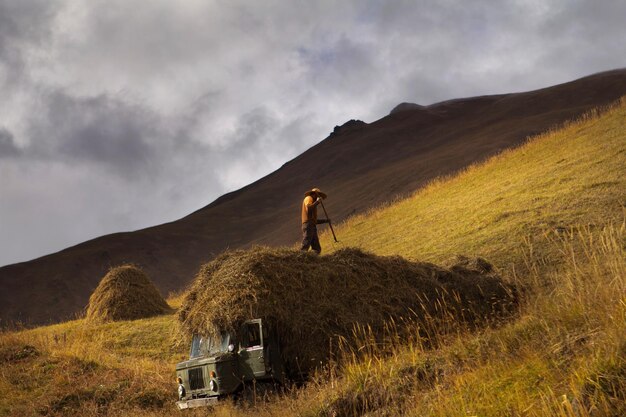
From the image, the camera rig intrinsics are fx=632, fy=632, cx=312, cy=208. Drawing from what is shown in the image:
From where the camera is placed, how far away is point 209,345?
11.4 metres

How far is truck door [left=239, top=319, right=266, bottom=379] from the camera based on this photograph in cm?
1060

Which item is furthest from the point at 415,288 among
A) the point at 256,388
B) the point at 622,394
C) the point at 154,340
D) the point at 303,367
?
the point at 154,340

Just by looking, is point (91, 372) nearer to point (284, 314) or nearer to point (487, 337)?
point (284, 314)

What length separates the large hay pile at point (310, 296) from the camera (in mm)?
11195

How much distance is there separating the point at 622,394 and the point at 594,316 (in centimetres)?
161

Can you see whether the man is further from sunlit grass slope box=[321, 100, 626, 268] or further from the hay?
the hay

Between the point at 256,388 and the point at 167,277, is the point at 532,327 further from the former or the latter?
the point at 167,277

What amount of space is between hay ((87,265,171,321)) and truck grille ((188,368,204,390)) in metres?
14.1

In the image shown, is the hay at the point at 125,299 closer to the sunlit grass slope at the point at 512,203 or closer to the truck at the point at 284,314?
the sunlit grass slope at the point at 512,203

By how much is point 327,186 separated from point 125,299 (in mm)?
54898

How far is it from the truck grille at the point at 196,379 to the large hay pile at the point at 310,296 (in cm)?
72

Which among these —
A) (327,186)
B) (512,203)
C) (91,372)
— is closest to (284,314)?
(91,372)

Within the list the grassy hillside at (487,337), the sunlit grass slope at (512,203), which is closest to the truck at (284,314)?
the grassy hillside at (487,337)

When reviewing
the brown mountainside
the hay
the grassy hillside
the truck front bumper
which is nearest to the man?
the grassy hillside
